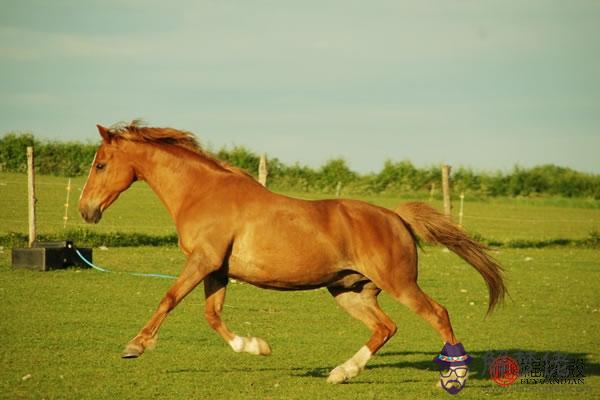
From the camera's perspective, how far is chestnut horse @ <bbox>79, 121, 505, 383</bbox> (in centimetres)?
866

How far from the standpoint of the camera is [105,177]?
30.7 feet

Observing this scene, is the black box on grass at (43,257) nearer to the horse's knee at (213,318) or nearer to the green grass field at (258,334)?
the green grass field at (258,334)

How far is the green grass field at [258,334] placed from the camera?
27.8 feet

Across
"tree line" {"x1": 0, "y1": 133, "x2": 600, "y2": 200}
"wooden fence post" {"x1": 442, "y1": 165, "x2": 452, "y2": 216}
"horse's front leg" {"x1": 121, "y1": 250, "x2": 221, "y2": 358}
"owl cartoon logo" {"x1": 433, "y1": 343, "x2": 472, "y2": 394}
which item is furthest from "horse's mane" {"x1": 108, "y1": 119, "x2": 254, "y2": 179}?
"tree line" {"x1": 0, "y1": 133, "x2": 600, "y2": 200}

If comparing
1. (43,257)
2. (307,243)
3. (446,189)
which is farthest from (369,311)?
(446,189)

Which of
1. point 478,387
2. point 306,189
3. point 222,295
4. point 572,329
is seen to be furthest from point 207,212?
point 306,189

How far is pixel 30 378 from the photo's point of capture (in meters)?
8.34

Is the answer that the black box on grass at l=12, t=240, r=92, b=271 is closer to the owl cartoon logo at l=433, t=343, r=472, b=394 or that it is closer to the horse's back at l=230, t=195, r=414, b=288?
the horse's back at l=230, t=195, r=414, b=288

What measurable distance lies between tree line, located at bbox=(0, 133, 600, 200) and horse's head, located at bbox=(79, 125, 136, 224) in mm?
29040

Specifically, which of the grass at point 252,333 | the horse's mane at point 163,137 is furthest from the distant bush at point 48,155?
the horse's mane at point 163,137

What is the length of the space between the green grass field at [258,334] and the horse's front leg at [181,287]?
529 mm

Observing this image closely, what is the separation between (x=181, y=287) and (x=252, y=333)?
12.1ft

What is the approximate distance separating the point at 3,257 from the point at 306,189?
2760cm

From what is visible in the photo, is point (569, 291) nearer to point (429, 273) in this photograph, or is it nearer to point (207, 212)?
point (429, 273)
